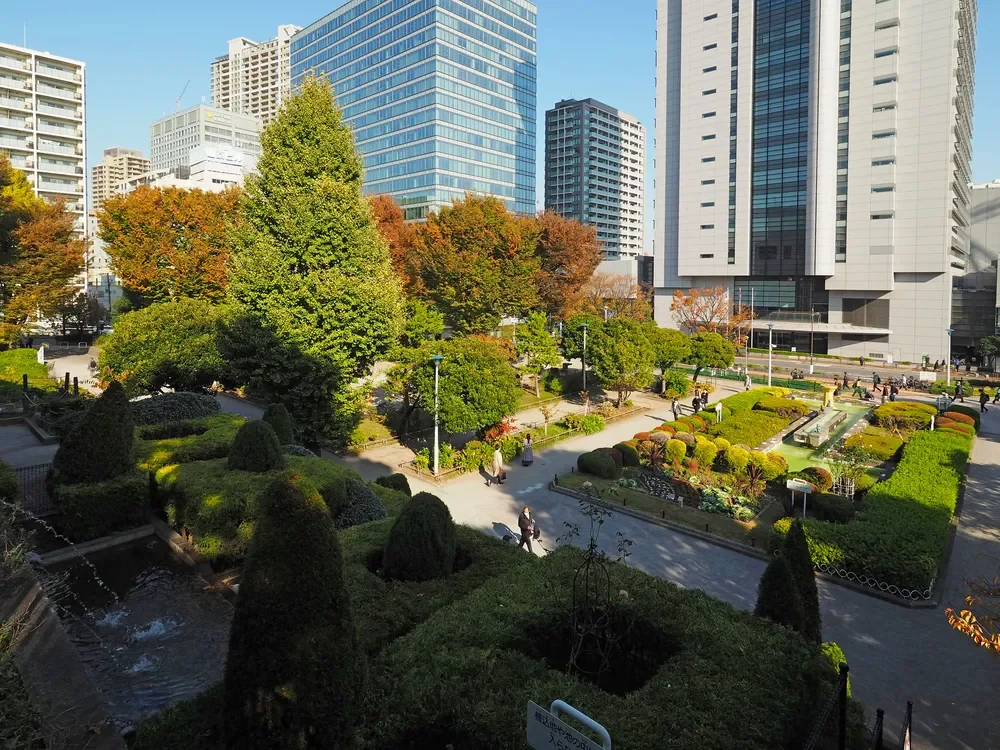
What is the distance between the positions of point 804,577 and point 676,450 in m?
12.7

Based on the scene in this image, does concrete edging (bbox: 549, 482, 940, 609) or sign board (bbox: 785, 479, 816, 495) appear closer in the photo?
concrete edging (bbox: 549, 482, 940, 609)

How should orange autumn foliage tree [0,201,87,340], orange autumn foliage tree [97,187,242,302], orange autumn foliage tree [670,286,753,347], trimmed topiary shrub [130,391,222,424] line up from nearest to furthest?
trimmed topiary shrub [130,391,222,424]
orange autumn foliage tree [0,201,87,340]
orange autumn foliage tree [97,187,242,302]
orange autumn foliage tree [670,286,753,347]

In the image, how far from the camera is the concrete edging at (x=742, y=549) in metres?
12.9

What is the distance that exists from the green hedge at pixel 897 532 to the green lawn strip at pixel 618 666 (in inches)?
233

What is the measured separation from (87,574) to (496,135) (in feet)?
269

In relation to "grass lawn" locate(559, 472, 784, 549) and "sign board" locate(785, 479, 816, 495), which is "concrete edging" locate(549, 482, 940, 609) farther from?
"sign board" locate(785, 479, 816, 495)

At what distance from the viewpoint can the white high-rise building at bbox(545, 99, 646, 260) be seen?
128m

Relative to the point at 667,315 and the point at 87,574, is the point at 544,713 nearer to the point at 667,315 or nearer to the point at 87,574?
the point at 87,574

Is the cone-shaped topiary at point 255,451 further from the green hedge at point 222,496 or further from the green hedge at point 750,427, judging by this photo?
the green hedge at point 750,427

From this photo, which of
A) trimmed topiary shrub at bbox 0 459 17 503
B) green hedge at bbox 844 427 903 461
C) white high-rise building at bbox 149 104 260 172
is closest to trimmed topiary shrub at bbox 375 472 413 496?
trimmed topiary shrub at bbox 0 459 17 503

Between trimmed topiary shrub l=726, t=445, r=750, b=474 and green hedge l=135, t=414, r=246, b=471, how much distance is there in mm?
15736

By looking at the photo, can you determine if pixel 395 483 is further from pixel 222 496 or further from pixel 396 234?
pixel 396 234

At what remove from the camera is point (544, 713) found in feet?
13.7

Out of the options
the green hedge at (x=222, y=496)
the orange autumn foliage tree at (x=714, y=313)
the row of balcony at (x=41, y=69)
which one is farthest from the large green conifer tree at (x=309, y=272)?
the row of balcony at (x=41, y=69)
